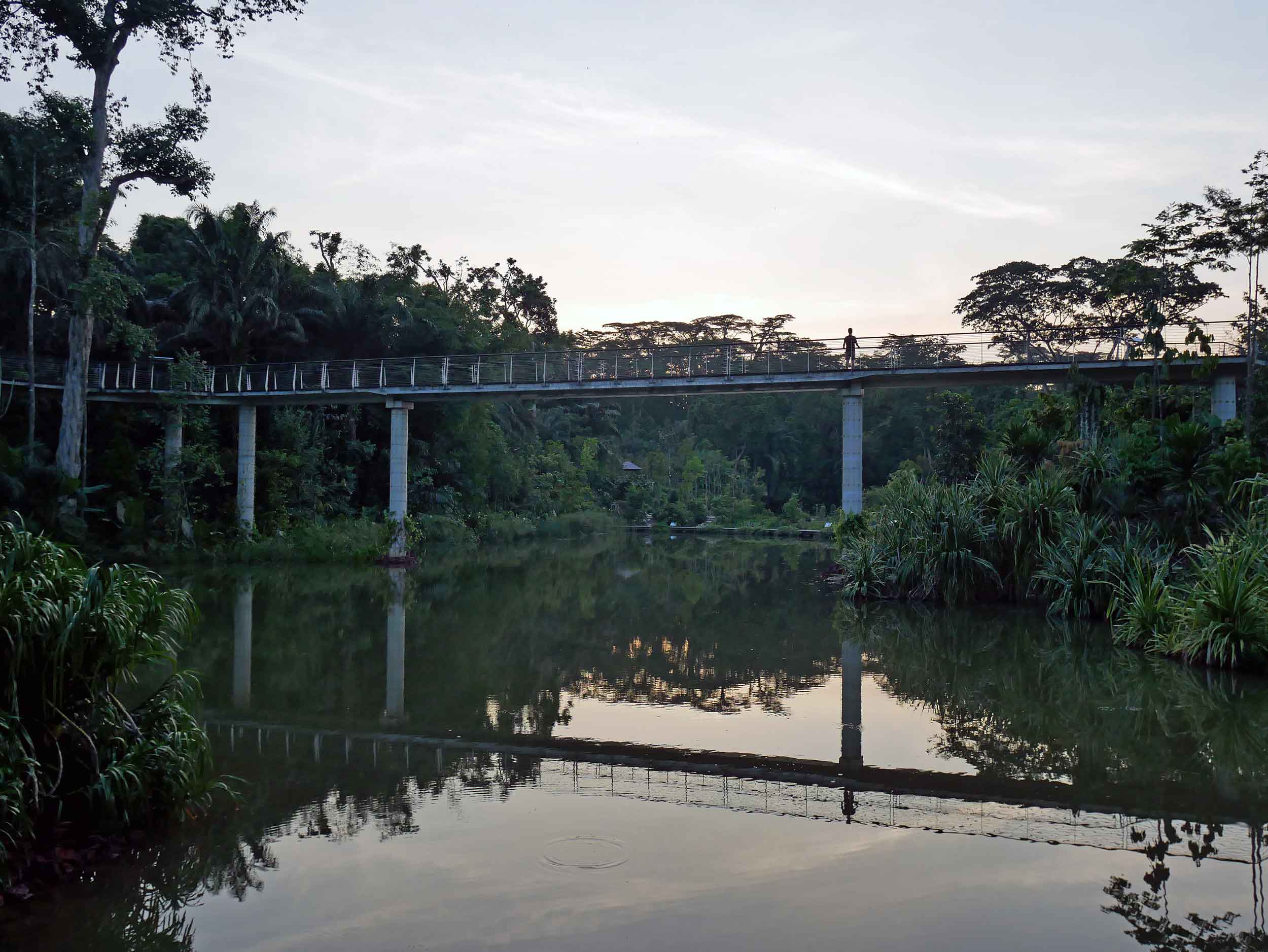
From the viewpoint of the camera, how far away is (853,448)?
26766 millimetres

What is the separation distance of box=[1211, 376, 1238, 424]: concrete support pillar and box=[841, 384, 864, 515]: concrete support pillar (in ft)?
27.3

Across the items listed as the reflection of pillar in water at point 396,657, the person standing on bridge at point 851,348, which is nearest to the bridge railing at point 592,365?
the person standing on bridge at point 851,348

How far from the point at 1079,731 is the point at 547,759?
4957 millimetres

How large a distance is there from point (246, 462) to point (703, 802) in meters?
27.2

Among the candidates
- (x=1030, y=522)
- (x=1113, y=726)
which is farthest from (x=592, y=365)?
(x=1113, y=726)

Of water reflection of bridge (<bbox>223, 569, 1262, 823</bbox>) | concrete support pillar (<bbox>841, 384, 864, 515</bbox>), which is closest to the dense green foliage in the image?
concrete support pillar (<bbox>841, 384, 864, 515</bbox>)

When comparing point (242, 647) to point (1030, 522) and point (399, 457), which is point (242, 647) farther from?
point (399, 457)

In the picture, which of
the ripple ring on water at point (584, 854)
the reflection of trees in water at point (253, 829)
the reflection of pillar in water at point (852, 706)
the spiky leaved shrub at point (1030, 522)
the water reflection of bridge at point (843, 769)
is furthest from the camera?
the spiky leaved shrub at point (1030, 522)

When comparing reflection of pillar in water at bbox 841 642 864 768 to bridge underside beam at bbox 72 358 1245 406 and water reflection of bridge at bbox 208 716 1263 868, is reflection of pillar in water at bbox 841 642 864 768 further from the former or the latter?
bridge underside beam at bbox 72 358 1245 406

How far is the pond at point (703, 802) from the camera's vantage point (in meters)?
5.11

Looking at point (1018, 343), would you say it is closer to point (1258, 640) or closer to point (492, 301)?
point (1258, 640)

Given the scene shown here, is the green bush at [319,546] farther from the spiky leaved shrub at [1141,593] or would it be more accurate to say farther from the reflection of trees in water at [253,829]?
the reflection of trees in water at [253,829]

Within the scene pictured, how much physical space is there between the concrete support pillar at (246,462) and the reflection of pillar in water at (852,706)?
869 inches

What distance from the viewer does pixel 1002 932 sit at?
5.04 meters
